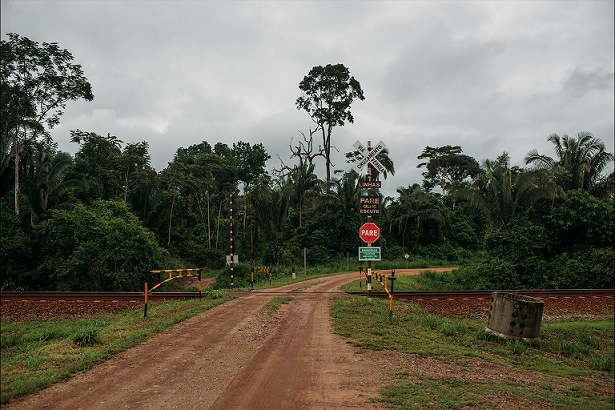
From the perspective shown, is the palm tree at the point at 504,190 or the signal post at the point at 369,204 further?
the palm tree at the point at 504,190

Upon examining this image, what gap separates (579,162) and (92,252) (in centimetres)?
2968

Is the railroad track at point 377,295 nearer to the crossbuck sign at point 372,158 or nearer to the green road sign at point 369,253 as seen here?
the green road sign at point 369,253

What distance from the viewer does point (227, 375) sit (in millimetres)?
5414

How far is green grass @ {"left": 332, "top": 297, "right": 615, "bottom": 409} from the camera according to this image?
4629 millimetres

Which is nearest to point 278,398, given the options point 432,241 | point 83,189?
point 83,189

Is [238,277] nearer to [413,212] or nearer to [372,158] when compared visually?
[372,158]

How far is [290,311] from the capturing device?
1059 centimetres

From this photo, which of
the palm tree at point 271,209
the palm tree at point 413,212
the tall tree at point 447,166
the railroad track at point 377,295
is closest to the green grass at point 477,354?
the railroad track at point 377,295

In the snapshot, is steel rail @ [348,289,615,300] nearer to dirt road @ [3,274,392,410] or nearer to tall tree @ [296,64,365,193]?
dirt road @ [3,274,392,410]

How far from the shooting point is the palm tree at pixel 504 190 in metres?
19.6

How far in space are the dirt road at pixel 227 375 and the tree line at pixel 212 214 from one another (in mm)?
15393

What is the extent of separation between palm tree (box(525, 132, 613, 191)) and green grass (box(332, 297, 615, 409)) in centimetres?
1367

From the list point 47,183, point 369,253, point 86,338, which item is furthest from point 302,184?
point 86,338

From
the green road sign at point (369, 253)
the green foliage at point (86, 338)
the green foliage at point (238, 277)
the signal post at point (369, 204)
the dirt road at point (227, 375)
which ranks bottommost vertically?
the green foliage at point (238, 277)
